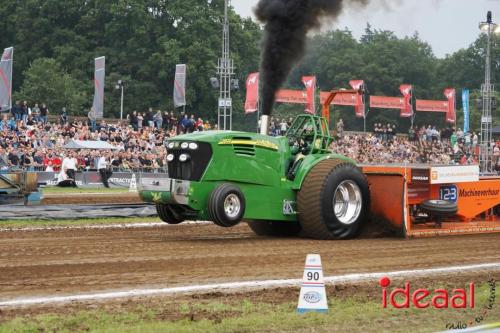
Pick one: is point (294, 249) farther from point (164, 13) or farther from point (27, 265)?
point (164, 13)

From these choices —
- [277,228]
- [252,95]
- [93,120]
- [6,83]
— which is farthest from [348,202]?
[252,95]

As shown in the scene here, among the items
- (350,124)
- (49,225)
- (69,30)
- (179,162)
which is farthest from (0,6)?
(179,162)

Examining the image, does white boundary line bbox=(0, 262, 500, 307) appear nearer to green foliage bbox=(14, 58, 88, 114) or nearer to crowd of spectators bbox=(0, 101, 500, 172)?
crowd of spectators bbox=(0, 101, 500, 172)

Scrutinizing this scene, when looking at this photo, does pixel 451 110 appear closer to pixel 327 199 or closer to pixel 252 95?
pixel 252 95

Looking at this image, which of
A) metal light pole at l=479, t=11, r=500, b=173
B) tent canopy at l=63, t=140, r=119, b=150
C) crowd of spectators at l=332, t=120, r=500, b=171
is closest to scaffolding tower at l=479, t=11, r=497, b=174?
metal light pole at l=479, t=11, r=500, b=173

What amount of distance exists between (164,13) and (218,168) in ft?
181

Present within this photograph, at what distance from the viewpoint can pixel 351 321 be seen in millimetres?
7852

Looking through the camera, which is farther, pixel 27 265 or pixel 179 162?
pixel 179 162

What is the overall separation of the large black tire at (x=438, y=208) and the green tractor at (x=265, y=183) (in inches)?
51.7

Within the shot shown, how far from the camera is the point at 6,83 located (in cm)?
3806

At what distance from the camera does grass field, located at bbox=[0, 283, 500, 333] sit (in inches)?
292

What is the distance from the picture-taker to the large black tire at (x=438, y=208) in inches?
619

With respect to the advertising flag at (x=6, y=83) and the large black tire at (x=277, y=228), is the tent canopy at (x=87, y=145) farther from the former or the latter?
the large black tire at (x=277, y=228)

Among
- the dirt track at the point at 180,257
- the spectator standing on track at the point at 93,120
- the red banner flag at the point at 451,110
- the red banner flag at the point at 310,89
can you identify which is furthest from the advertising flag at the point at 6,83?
the red banner flag at the point at 451,110
